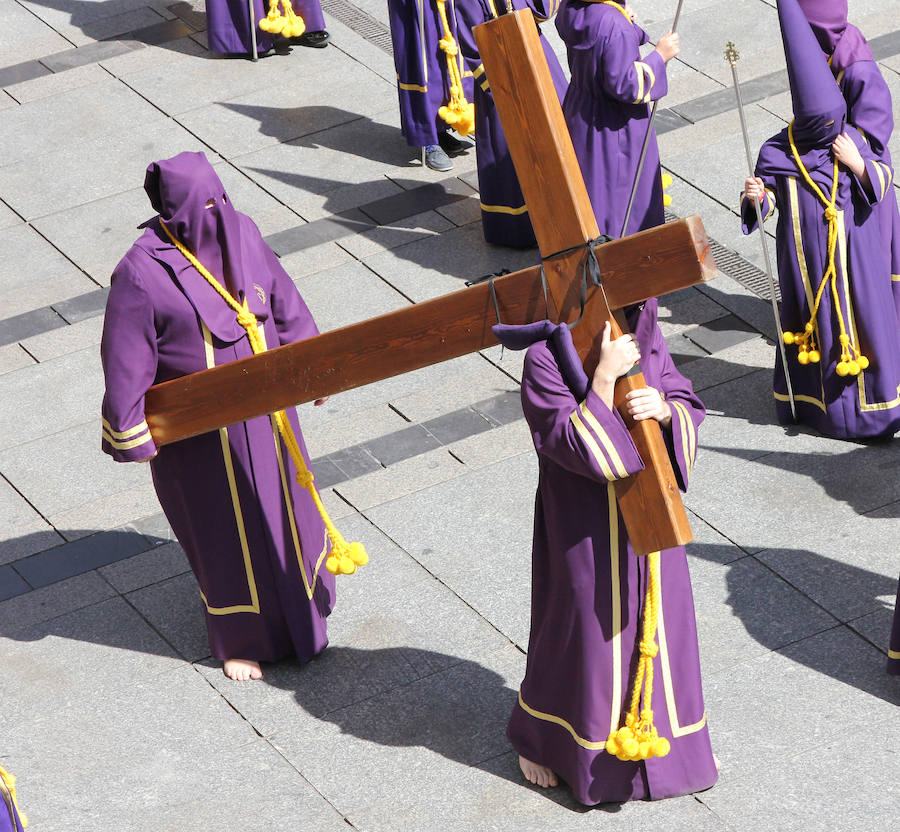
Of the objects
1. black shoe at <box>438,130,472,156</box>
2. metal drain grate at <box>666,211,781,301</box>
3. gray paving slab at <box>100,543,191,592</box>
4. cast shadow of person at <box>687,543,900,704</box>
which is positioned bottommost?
gray paving slab at <box>100,543,191,592</box>

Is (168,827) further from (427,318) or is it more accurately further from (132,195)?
(132,195)

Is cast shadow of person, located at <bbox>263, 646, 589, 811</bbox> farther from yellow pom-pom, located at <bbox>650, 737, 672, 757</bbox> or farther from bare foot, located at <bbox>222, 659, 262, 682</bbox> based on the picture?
yellow pom-pom, located at <bbox>650, 737, 672, 757</bbox>

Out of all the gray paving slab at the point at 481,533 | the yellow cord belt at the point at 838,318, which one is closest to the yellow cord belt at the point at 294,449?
the gray paving slab at the point at 481,533

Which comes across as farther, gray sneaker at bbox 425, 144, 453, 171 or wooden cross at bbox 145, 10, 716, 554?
gray sneaker at bbox 425, 144, 453, 171

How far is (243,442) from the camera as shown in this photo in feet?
21.3

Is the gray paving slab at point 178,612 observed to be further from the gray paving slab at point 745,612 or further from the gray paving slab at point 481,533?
the gray paving slab at point 745,612

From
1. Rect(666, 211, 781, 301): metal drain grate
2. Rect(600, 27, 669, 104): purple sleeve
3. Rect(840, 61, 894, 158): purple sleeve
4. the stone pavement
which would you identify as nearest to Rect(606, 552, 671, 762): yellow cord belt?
the stone pavement

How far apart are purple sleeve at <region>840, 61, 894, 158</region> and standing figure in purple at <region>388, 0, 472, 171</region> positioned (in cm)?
290

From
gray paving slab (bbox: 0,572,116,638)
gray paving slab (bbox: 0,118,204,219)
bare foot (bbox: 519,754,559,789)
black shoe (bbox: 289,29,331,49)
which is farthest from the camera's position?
black shoe (bbox: 289,29,331,49)

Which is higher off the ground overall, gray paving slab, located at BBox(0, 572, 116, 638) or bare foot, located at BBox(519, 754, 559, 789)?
bare foot, located at BBox(519, 754, 559, 789)

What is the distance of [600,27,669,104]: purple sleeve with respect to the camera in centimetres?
853

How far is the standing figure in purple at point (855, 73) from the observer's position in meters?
7.56

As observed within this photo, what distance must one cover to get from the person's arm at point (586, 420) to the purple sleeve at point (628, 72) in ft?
12.1

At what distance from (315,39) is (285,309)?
575 centimetres
